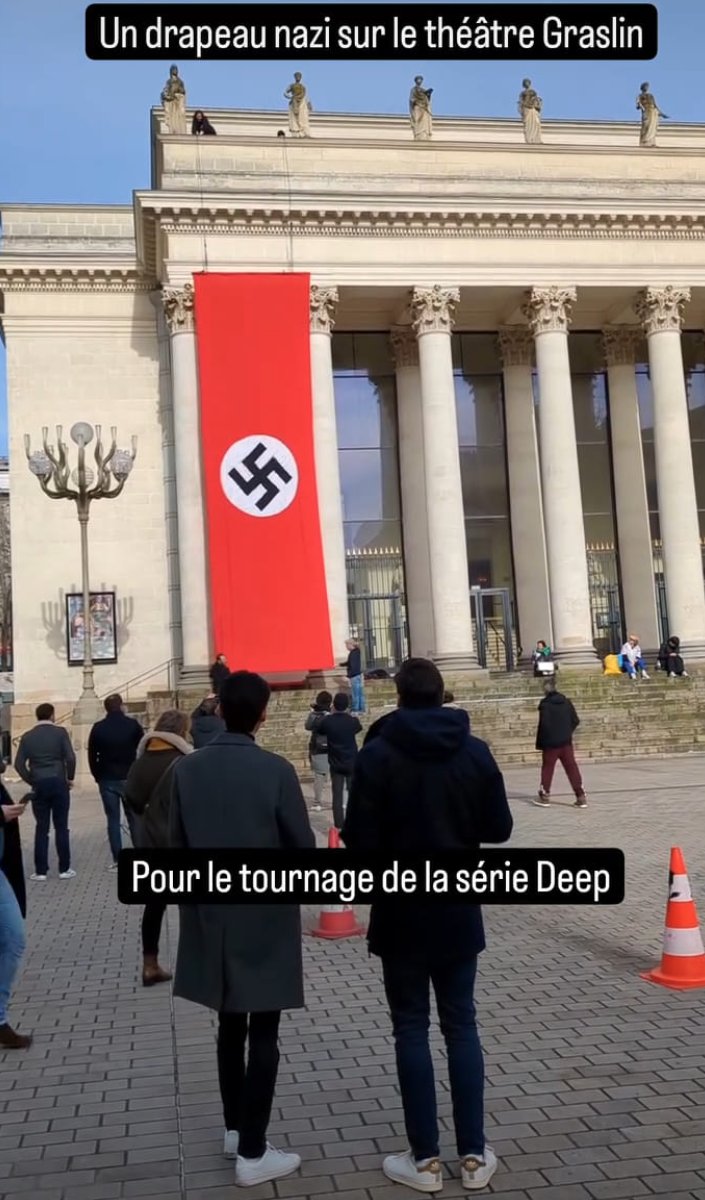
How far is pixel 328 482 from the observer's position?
2756cm

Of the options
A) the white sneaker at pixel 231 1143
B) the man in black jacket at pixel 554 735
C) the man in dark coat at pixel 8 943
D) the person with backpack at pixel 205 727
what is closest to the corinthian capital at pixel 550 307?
the man in black jacket at pixel 554 735

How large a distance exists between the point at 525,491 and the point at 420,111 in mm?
11147

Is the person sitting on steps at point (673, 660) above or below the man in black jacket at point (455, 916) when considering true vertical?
above

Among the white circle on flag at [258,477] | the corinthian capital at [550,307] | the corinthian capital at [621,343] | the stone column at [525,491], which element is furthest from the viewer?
the corinthian capital at [621,343]

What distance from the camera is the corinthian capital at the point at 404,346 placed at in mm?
31719

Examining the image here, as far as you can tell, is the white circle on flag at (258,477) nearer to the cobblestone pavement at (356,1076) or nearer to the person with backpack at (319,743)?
the person with backpack at (319,743)

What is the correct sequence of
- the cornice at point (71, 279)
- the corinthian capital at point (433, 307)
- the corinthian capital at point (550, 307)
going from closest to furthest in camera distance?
the corinthian capital at point (433, 307)
the corinthian capital at point (550, 307)
the cornice at point (71, 279)

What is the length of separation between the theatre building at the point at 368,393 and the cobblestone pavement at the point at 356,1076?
17958 millimetres

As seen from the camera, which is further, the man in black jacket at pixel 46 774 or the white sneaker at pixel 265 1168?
the man in black jacket at pixel 46 774

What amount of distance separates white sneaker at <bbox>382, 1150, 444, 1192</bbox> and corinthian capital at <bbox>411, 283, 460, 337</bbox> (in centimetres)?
2630

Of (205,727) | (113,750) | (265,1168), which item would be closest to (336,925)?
(113,750)

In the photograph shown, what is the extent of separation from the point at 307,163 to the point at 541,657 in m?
14.5

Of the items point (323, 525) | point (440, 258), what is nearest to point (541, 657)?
point (323, 525)

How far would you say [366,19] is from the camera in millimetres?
4328
